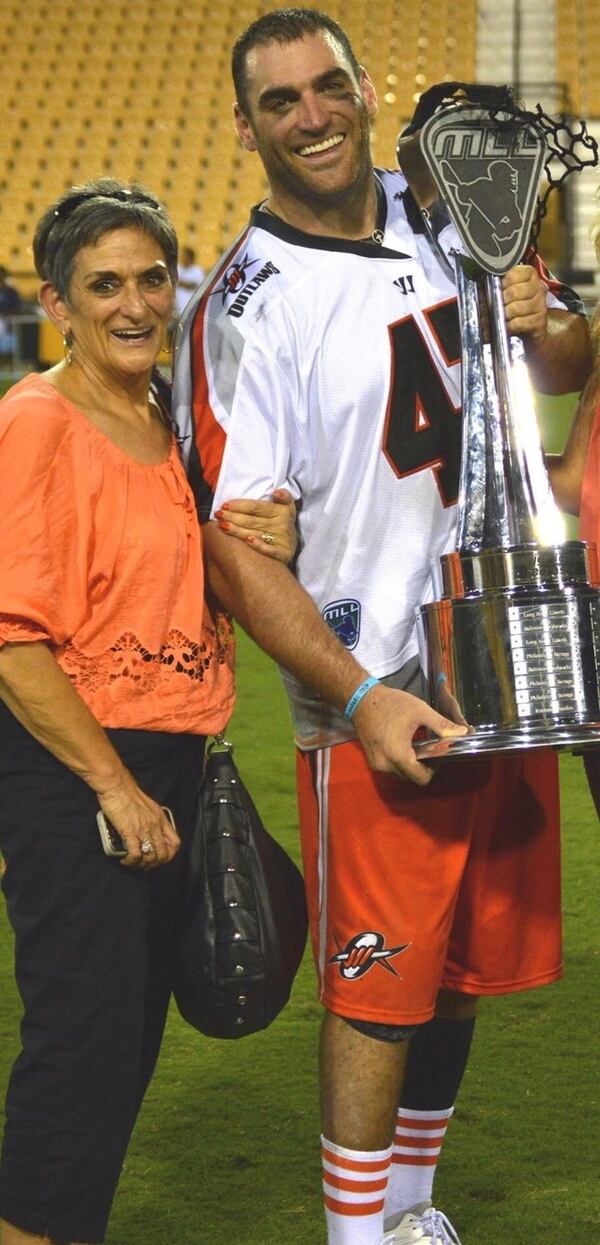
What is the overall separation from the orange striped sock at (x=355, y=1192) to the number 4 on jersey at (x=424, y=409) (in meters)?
0.78

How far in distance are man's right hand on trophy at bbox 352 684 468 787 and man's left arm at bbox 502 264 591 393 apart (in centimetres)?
45

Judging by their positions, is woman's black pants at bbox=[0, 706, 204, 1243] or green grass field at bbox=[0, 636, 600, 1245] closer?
woman's black pants at bbox=[0, 706, 204, 1243]

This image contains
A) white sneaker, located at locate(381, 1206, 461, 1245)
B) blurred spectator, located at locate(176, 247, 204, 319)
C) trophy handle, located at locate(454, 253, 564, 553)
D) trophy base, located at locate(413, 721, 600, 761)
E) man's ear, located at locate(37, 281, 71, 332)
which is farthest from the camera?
blurred spectator, located at locate(176, 247, 204, 319)

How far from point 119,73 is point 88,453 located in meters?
18.1

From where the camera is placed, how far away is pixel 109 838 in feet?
5.86

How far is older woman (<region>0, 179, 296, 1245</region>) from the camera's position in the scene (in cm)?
175

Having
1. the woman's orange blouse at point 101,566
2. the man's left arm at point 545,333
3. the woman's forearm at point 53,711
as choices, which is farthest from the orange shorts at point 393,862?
the man's left arm at point 545,333

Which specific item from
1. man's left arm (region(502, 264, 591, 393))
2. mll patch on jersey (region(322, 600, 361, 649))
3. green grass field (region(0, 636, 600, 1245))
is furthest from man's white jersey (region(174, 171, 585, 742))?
green grass field (region(0, 636, 600, 1245))

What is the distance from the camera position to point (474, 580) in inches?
69.0

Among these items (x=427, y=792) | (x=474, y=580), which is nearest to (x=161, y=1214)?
(x=427, y=792)

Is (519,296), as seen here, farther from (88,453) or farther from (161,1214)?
(161,1214)

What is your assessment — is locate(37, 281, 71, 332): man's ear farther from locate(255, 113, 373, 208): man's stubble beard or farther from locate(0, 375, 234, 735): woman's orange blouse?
locate(255, 113, 373, 208): man's stubble beard

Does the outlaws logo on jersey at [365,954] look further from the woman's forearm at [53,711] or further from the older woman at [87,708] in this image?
the woman's forearm at [53,711]

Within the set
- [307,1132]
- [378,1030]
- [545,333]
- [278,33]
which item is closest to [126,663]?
[378,1030]
